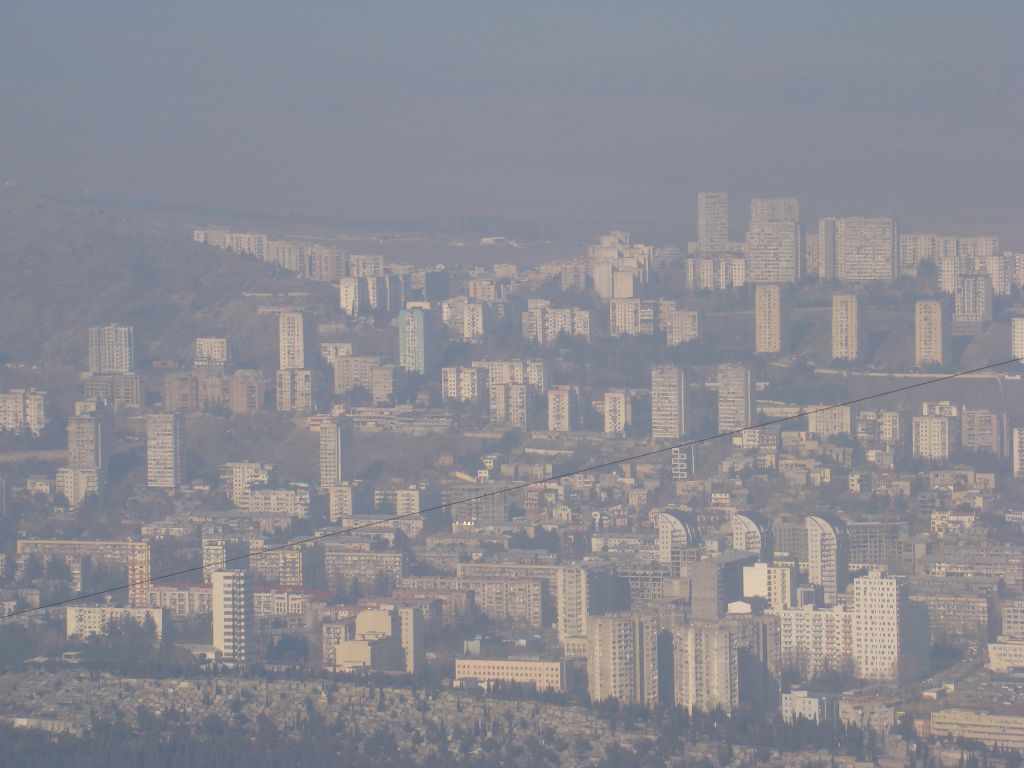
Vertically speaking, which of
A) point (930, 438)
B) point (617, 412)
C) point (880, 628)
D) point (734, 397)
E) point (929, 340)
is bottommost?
point (880, 628)

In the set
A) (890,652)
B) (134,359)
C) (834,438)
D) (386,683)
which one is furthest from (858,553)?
(134,359)

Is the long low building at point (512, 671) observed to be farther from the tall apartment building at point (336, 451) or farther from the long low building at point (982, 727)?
the tall apartment building at point (336, 451)

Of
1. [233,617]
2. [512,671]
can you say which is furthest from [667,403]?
[512,671]

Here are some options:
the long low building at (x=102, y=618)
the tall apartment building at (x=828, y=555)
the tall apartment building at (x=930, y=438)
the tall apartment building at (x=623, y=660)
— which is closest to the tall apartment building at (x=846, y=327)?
the tall apartment building at (x=930, y=438)

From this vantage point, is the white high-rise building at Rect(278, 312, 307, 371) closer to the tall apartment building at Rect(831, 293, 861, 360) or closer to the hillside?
the hillside

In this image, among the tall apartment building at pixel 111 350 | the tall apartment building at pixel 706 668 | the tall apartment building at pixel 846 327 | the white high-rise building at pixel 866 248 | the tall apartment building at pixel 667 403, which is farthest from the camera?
the white high-rise building at pixel 866 248

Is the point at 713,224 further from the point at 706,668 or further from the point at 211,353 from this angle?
the point at 706,668

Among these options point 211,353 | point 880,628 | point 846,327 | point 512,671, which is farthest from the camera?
point 211,353
